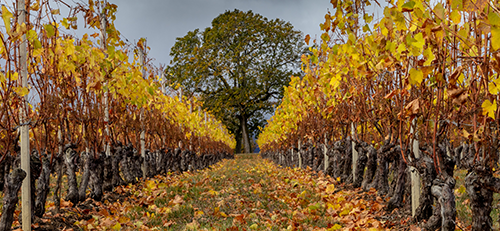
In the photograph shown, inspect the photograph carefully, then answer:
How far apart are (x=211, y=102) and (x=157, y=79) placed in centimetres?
1712

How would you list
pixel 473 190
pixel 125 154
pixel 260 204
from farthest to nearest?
pixel 125 154 < pixel 260 204 < pixel 473 190

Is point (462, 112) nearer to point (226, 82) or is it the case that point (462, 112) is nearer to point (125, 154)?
point (125, 154)

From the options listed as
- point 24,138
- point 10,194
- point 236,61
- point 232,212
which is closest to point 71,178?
point 10,194

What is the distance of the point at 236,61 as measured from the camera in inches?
1046

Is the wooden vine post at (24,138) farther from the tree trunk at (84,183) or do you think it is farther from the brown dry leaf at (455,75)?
the brown dry leaf at (455,75)

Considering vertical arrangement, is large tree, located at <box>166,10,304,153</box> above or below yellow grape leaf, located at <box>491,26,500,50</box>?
above

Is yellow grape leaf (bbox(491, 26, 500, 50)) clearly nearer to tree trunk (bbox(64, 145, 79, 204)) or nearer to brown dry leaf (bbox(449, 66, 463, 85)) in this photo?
brown dry leaf (bbox(449, 66, 463, 85))

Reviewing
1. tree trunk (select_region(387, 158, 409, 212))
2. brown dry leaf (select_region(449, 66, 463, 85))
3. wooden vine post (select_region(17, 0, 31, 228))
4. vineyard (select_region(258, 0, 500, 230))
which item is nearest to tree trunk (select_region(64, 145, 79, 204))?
wooden vine post (select_region(17, 0, 31, 228))

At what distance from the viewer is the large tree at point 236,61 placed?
26.3 meters

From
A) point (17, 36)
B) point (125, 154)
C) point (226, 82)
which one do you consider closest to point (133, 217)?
point (17, 36)

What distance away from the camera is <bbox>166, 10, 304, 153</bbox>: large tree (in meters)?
26.3

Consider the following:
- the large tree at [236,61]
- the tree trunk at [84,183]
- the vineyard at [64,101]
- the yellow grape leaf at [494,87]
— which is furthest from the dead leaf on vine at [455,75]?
the large tree at [236,61]

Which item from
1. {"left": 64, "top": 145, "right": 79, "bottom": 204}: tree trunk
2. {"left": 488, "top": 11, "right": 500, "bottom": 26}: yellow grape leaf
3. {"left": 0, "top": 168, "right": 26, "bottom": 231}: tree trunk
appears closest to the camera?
{"left": 488, "top": 11, "right": 500, "bottom": 26}: yellow grape leaf

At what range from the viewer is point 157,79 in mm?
10617
